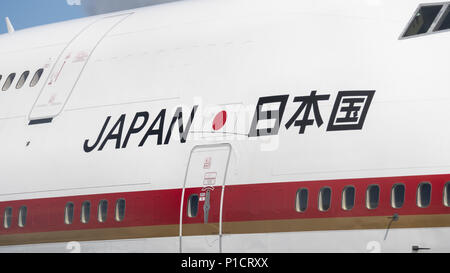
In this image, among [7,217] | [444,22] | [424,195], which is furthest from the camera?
[7,217]

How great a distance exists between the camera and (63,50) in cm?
1642

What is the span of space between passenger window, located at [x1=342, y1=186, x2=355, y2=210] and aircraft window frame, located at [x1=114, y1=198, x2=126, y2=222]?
4.11m

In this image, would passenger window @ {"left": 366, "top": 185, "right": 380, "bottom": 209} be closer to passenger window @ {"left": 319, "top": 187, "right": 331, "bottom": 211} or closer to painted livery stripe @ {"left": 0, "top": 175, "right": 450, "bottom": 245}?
painted livery stripe @ {"left": 0, "top": 175, "right": 450, "bottom": 245}

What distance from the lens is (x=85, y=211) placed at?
1389 centimetres

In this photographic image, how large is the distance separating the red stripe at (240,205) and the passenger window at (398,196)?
2.3 inches

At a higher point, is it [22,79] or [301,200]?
[22,79]

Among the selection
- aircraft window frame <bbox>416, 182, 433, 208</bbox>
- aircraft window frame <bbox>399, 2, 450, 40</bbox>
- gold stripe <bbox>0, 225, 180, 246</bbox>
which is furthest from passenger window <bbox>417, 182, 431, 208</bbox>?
gold stripe <bbox>0, 225, 180, 246</bbox>

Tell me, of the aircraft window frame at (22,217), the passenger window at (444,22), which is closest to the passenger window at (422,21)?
the passenger window at (444,22)

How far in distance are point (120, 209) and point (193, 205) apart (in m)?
1.60

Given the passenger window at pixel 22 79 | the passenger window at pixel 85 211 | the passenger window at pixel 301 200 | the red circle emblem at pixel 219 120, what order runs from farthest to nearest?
the passenger window at pixel 22 79 < the passenger window at pixel 85 211 < the red circle emblem at pixel 219 120 < the passenger window at pixel 301 200

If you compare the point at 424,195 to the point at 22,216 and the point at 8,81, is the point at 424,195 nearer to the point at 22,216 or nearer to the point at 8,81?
the point at 22,216

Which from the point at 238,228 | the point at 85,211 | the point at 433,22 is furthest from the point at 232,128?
the point at 433,22

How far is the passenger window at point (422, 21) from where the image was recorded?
39.2 ft

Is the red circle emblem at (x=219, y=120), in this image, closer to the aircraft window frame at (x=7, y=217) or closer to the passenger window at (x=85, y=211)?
the passenger window at (x=85, y=211)
